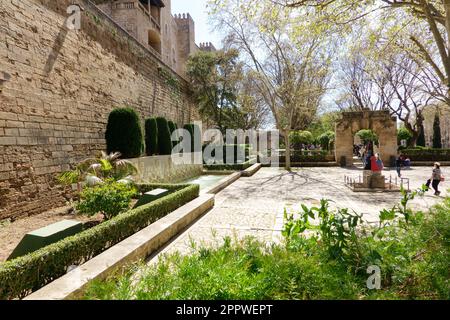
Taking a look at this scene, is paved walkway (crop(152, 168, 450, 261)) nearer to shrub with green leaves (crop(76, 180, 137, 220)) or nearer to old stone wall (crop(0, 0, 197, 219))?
shrub with green leaves (crop(76, 180, 137, 220))

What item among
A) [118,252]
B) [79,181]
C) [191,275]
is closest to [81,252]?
[118,252]

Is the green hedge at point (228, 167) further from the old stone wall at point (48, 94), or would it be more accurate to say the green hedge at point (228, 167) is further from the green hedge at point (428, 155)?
the green hedge at point (428, 155)

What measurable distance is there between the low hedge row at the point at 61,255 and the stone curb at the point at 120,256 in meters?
0.26

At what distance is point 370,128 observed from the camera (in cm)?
2119

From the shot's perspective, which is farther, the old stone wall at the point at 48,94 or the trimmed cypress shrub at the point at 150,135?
the trimmed cypress shrub at the point at 150,135

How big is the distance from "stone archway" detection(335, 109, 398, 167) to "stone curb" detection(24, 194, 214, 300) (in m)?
18.0

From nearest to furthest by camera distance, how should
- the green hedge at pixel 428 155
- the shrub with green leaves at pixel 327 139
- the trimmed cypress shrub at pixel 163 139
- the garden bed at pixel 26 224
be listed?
the garden bed at pixel 26 224 → the trimmed cypress shrub at pixel 163 139 → the green hedge at pixel 428 155 → the shrub with green leaves at pixel 327 139

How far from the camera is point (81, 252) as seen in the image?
361cm

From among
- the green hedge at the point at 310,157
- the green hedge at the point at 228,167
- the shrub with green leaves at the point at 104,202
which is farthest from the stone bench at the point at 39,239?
the green hedge at the point at 310,157

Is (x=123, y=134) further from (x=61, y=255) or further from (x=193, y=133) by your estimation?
(x=193, y=133)

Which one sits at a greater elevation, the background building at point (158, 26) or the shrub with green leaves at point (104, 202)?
the background building at point (158, 26)

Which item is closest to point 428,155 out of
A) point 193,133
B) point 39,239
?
point 193,133

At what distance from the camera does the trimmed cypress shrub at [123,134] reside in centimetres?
1001

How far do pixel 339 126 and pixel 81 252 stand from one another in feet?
70.6
